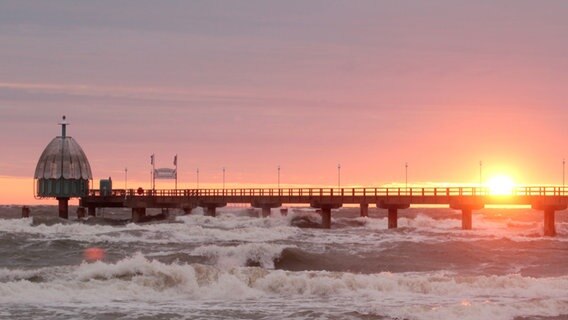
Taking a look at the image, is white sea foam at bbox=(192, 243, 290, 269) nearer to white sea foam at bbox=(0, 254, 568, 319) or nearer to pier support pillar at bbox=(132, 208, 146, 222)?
white sea foam at bbox=(0, 254, 568, 319)

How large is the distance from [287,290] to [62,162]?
233 feet

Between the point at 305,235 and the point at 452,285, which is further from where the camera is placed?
the point at 305,235

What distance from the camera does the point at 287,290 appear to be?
35.3 meters

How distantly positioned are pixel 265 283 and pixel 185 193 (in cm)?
6125

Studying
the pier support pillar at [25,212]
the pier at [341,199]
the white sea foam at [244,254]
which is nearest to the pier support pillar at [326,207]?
the pier at [341,199]

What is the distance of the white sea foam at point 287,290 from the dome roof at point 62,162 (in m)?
65.4

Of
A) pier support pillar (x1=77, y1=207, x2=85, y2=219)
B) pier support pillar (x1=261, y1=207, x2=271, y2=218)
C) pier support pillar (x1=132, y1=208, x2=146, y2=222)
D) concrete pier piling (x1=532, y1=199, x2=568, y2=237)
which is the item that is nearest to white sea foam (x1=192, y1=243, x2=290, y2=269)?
concrete pier piling (x1=532, y1=199, x2=568, y2=237)

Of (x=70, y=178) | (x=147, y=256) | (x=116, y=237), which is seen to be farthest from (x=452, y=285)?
(x=70, y=178)

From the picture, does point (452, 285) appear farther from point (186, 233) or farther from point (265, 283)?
point (186, 233)

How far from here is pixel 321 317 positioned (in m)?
29.5

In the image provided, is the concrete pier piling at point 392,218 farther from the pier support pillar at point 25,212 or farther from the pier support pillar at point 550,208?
the pier support pillar at point 25,212

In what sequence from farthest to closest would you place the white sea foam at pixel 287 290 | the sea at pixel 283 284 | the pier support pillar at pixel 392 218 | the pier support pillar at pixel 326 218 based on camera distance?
the pier support pillar at pixel 326 218, the pier support pillar at pixel 392 218, the white sea foam at pixel 287 290, the sea at pixel 283 284

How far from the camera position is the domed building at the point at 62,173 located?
102 m

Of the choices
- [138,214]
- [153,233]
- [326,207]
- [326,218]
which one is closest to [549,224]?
[326,207]
